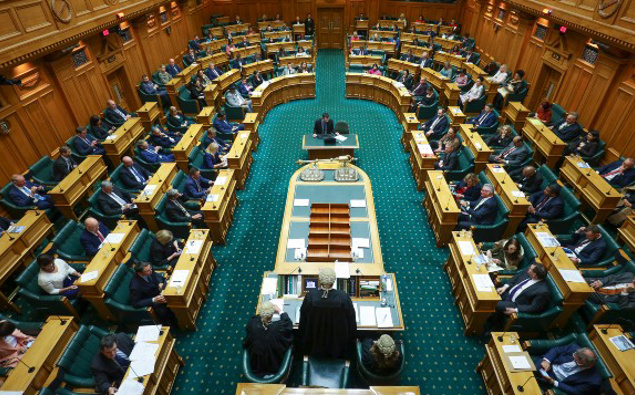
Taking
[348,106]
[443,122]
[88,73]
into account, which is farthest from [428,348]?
[88,73]

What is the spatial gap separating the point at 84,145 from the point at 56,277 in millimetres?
4488

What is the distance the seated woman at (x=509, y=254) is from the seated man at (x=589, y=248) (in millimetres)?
862

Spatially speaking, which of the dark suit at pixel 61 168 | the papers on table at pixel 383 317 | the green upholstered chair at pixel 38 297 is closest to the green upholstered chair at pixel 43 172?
the dark suit at pixel 61 168

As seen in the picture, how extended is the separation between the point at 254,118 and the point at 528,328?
7.99m

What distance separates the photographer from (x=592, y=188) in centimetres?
664

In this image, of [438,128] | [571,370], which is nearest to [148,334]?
[571,370]

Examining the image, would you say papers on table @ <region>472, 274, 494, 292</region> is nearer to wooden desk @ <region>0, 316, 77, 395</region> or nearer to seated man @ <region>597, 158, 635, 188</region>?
seated man @ <region>597, 158, 635, 188</region>

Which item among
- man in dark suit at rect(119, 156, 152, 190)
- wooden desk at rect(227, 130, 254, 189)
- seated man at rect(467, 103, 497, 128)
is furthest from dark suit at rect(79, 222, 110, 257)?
seated man at rect(467, 103, 497, 128)

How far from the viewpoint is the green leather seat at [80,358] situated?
393 cm

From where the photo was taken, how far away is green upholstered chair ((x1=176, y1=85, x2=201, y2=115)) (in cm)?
1159

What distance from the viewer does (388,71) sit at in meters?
14.2

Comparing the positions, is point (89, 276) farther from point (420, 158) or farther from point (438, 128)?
point (438, 128)

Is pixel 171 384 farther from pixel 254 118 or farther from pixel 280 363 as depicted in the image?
pixel 254 118

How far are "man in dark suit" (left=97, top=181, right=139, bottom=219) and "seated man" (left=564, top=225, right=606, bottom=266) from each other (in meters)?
7.87
